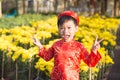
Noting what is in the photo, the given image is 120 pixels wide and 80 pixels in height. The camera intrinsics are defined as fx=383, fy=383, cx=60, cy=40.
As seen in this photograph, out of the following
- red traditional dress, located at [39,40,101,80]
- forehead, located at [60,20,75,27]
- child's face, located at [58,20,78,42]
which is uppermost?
forehead, located at [60,20,75,27]

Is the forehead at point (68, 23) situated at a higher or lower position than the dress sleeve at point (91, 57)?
higher

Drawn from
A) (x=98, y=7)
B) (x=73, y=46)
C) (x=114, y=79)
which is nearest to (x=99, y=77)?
(x=114, y=79)

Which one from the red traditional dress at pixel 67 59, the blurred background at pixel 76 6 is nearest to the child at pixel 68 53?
the red traditional dress at pixel 67 59

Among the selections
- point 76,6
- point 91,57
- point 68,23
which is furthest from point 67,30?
point 76,6

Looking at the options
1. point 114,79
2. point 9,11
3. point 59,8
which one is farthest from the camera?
point 9,11

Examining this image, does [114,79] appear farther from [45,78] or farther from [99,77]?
[45,78]

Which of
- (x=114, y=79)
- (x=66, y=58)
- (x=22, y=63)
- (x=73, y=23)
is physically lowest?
(x=114, y=79)

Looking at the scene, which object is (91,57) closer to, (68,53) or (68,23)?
(68,53)

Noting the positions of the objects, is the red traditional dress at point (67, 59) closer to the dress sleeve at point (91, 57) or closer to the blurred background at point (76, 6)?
the dress sleeve at point (91, 57)

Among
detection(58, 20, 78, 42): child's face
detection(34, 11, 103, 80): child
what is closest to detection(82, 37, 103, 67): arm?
detection(34, 11, 103, 80): child

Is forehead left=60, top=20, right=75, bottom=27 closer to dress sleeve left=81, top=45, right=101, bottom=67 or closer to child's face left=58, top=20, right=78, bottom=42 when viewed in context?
child's face left=58, top=20, right=78, bottom=42

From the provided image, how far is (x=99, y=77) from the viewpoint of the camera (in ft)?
24.1

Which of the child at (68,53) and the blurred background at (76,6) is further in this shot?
the blurred background at (76,6)

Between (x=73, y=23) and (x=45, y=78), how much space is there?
8.89 feet
